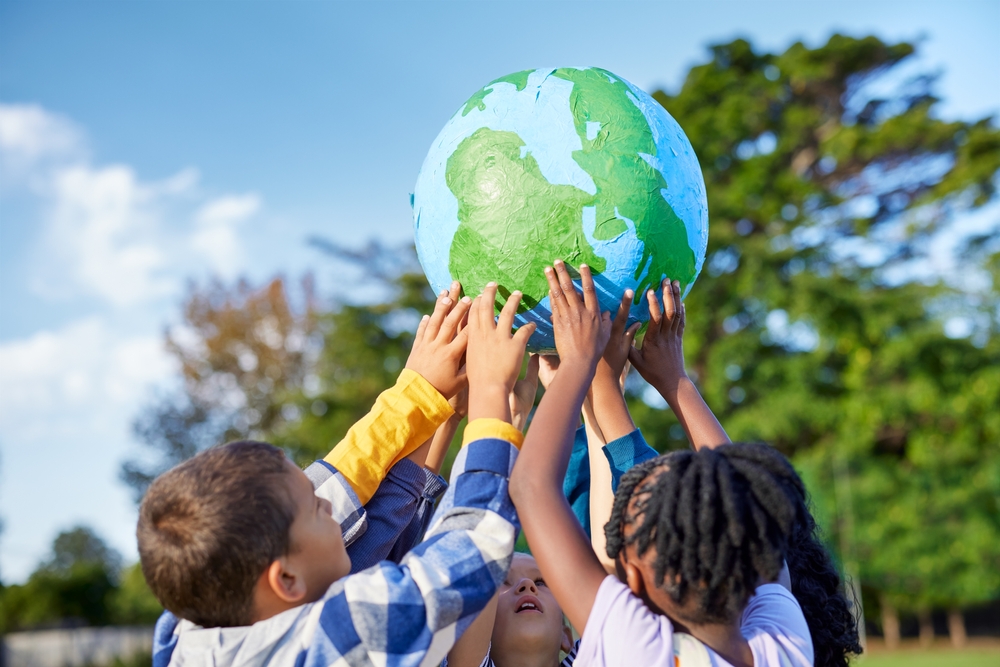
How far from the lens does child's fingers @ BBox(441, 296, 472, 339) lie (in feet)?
7.64

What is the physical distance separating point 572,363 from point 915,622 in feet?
92.5

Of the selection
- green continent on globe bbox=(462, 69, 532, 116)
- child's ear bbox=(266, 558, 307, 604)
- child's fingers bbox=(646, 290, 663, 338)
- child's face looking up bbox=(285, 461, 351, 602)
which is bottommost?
child's ear bbox=(266, 558, 307, 604)

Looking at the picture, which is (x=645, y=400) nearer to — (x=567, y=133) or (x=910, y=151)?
(x=910, y=151)

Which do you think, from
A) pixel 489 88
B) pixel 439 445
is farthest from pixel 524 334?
pixel 489 88

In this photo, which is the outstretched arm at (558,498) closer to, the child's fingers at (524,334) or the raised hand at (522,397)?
the child's fingers at (524,334)

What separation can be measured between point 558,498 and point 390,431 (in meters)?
0.62

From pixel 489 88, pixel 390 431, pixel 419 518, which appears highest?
pixel 489 88

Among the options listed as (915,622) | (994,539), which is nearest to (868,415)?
(994,539)

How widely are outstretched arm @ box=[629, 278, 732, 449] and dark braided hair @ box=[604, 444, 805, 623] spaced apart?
51cm

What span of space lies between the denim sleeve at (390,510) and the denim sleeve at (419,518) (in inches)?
1.2

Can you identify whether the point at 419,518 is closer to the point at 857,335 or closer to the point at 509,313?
the point at 509,313

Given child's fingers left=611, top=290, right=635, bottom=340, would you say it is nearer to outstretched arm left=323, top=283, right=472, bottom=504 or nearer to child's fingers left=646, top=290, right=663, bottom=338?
child's fingers left=646, top=290, right=663, bottom=338

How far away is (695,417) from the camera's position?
2.38 metres

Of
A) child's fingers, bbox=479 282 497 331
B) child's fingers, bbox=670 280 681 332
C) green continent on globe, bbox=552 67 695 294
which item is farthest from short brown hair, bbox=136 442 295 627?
child's fingers, bbox=670 280 681 332
